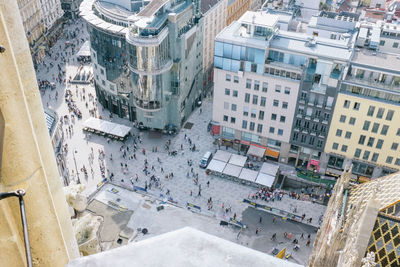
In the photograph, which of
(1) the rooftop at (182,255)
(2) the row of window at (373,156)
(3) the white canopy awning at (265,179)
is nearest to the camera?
(1) the rooftop at (182,255)

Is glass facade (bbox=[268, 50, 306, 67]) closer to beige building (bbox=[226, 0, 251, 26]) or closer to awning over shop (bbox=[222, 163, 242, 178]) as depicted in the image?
awning over shop (bbox=[222, 163, 242, 178])

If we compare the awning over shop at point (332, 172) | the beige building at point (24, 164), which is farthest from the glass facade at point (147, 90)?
the beige building at point (24, 164)

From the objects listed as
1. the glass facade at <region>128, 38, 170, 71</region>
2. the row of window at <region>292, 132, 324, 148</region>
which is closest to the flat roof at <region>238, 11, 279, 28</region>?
the glass facade at <region>128, 38, 170, 71</region>

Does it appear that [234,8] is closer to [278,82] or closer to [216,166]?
[278,82]

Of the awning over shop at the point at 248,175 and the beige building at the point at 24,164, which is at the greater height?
the beige building at the point at 24,164

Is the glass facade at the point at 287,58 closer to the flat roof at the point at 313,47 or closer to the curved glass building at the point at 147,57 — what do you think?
the flat roof at the point at 313,47

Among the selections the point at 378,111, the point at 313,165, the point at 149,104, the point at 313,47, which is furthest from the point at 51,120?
the point at 378,111

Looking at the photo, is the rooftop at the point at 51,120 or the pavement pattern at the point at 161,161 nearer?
the rooftop at the point at 51,120
